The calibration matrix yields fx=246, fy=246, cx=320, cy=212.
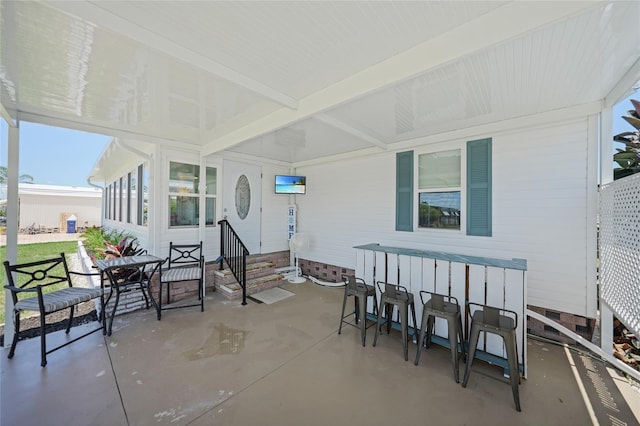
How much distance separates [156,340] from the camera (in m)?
3.09

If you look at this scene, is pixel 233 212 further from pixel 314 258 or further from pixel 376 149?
pixel 376 149

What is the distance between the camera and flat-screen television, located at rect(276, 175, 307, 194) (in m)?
6.13

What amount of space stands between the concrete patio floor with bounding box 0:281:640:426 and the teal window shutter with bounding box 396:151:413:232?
2.03 metres

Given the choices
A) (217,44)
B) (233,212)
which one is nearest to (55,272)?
(233,212)

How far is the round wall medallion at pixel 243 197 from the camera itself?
569cm

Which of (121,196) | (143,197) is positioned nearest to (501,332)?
(143,197)

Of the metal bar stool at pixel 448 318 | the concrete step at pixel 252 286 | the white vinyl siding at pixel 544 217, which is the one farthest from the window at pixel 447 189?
the concrete step at pixel 252 286

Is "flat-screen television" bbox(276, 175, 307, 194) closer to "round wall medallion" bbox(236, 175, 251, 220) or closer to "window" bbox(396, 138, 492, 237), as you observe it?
"round wall medallion" bbox(236, 175, 251, 220)

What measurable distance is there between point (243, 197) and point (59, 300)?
3518 mm

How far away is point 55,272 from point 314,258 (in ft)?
22.3

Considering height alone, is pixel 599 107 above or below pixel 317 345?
above

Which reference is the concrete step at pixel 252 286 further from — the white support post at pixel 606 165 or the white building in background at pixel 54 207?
the white building in background at pixel 54 207

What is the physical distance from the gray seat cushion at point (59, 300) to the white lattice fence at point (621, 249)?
5491 mm

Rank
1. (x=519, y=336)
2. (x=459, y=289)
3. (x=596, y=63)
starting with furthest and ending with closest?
(x=459, y=289), (x=519, y=336), (x=596, y=63)
